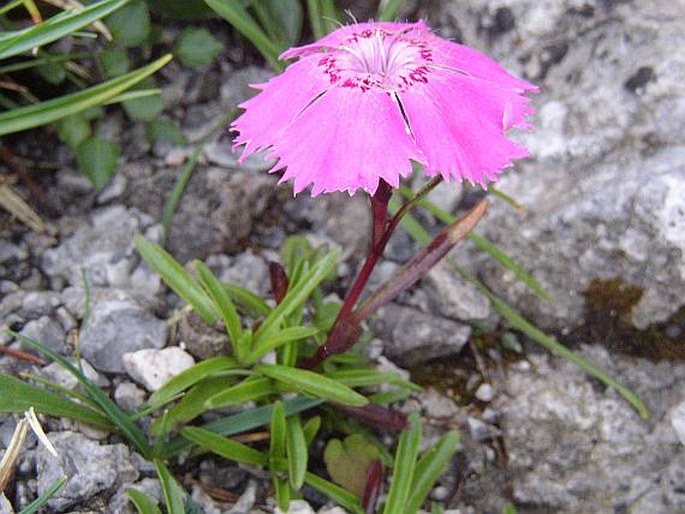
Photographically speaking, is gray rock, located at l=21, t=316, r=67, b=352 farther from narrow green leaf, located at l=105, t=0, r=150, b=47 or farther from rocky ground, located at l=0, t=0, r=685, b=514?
narrow green leaf, located at l=105, t=0, r=150, b=47

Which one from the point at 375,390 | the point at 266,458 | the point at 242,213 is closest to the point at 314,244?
the point at 242,213

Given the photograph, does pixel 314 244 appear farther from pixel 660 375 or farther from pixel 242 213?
pixel 660 375

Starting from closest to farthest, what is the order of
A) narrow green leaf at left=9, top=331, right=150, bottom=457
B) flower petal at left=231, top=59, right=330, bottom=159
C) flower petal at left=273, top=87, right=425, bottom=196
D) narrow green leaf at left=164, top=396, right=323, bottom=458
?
flower petal at left=273, top=87, right=425, bottom=196, flower petal at left=231, top=59, right=330, bottom=159, narrow green leaf at left=9, top=331, right=150, bottom=457, narrow green leaf at left=164, top=396, right=323, bottom=458

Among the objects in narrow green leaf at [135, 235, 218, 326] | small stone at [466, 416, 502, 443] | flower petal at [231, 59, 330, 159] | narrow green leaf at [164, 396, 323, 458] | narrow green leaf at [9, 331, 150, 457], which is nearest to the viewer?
flower petal at [231, 59, 330, 159]

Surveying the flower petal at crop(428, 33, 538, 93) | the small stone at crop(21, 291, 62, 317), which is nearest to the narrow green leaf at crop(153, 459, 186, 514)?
the small stone at crop(21, 291, 62, 317)

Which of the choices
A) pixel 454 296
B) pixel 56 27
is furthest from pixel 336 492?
pixel 56 27

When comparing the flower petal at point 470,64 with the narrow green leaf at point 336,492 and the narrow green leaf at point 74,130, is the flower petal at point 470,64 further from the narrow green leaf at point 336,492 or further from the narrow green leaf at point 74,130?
the narrow green leaf at point 74,130
